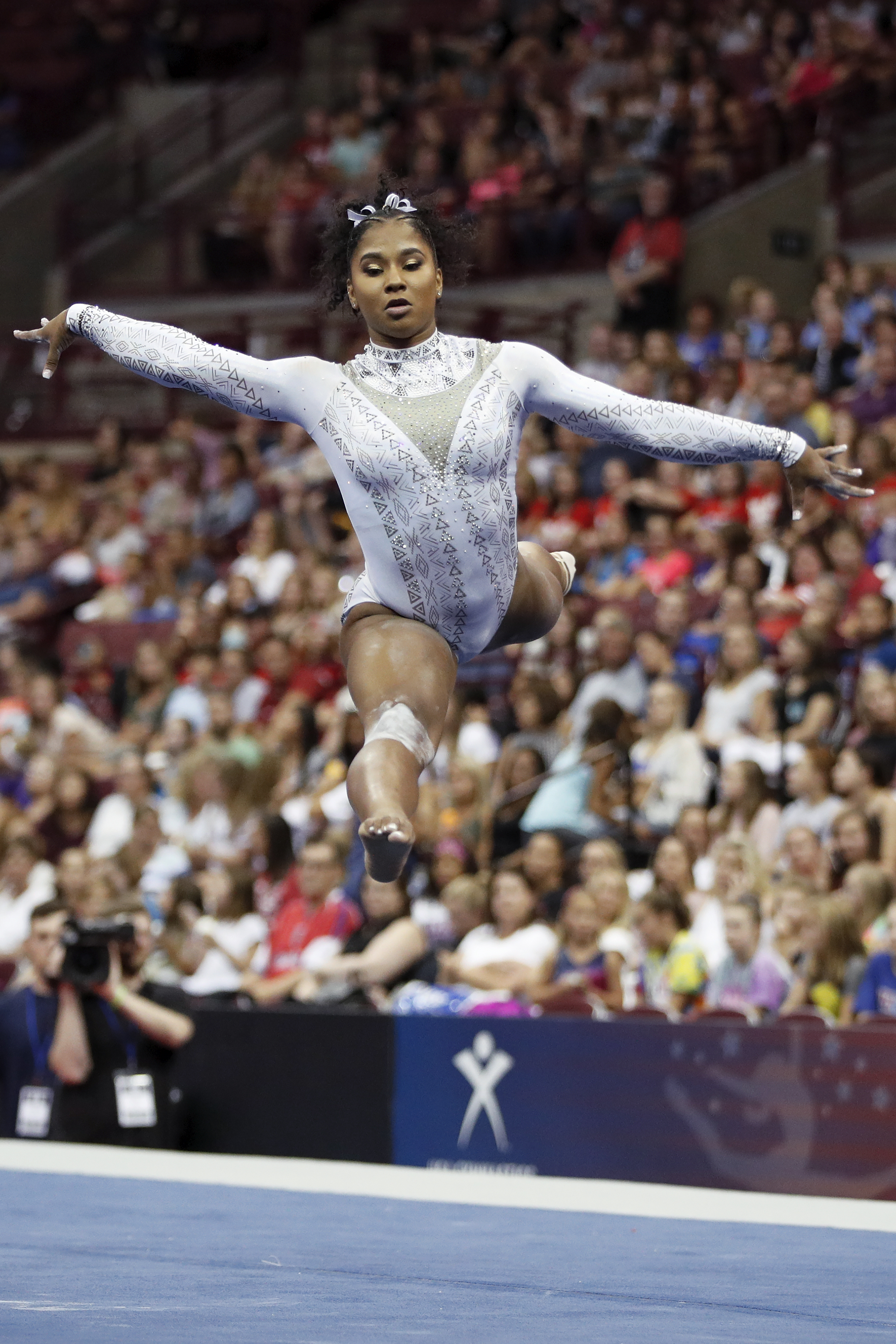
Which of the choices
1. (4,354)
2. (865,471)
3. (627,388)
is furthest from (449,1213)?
(4,354)

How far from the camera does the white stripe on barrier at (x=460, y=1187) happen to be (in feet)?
19.1

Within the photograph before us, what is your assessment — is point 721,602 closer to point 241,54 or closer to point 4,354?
point 4,354

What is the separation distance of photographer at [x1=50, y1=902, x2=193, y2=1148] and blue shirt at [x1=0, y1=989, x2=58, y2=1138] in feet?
0.28

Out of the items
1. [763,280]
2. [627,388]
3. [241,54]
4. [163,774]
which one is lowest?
[163,774]

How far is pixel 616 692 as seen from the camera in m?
9.93

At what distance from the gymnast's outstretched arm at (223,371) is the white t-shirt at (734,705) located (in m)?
4.85

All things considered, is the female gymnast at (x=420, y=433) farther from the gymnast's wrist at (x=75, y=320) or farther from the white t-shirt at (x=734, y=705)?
the white t-shirt at (x=734, y=705)

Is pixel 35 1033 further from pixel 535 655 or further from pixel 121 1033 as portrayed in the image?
pixel 535 655

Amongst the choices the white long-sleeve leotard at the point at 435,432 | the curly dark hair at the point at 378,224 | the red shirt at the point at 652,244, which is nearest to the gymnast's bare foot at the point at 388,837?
the white long-sleeve leotard at the point at 435,432

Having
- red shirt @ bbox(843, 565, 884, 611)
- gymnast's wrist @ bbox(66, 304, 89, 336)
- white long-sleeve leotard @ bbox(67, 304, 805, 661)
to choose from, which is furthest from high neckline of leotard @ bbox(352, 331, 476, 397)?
red shirt @ bbox(843, 565, 884, 611)

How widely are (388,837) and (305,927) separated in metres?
5.06

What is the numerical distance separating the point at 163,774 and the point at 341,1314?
24.9ft

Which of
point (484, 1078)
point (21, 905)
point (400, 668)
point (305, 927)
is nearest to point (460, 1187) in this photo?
point (484, 1078)

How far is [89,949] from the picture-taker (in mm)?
7398
